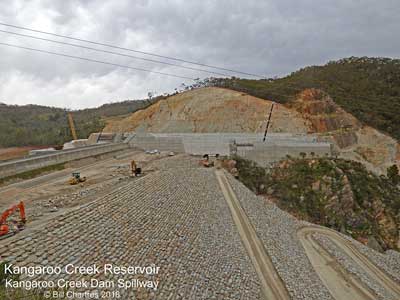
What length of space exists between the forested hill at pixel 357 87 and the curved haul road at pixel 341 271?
74.7ft

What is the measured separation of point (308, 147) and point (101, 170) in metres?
17.3

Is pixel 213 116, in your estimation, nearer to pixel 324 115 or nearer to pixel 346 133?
pixel 324 115

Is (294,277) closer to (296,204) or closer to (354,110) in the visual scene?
(296,204)

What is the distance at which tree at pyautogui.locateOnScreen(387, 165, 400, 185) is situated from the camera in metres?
25.9

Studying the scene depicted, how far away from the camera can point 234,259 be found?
36.8 feet

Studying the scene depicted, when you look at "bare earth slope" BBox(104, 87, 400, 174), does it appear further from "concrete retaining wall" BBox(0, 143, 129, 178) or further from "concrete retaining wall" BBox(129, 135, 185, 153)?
"concrete retaining wall" BBox(0, 143, 129, 178)

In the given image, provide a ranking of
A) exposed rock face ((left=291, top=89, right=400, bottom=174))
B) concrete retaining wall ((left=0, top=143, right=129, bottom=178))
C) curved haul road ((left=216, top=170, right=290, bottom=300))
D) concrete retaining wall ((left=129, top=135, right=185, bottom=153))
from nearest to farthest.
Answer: curved haul road ((left=216, top=170, right=290, bottom=300)), concrete retaining wall ((left=0, top=143, right=129, bottom=178)), concrete retaining wall ((left=129, top=135, right=185, bottom=153)), exposed rock face ((left=291, top=89, right=400, bottom=174))

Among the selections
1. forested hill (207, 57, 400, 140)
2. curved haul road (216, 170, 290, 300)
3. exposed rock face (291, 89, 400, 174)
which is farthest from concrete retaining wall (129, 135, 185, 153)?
forested hill (207, 57, 400, 140)

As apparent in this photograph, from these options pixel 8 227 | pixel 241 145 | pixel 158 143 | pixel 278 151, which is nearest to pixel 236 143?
pixel 241 145

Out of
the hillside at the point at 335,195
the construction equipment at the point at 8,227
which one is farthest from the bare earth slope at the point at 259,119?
the construction equipment at the point at 8,227

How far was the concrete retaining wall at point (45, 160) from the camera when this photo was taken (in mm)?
14391

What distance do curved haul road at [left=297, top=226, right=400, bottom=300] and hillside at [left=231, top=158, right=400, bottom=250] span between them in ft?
8.14

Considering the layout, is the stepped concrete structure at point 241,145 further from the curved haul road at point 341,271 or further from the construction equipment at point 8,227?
the construction equipment at point 8,227

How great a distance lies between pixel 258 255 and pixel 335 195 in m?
11.7
